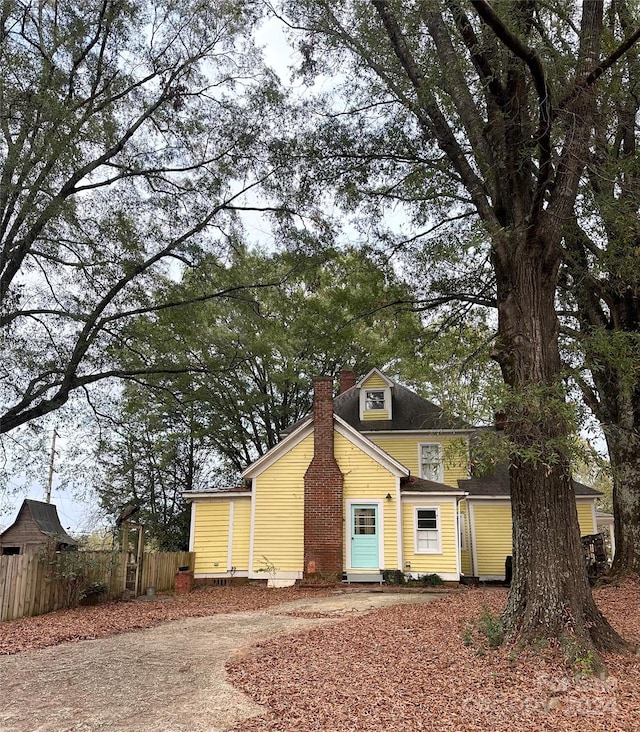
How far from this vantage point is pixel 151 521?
25219 millimetres

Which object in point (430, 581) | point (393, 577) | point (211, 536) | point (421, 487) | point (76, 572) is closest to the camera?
point (76, 572)

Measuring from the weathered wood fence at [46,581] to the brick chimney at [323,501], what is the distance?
15.1 feet

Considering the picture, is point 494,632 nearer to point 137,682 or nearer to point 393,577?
point 137,682

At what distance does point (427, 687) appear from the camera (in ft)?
16.4

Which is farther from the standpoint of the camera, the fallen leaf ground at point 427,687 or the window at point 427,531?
the window at point 427,531

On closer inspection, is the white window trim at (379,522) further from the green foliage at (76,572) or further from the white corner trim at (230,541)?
the green foliage at (76,572)

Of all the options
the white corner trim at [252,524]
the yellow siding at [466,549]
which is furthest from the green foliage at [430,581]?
the white corner trim at [252,524]

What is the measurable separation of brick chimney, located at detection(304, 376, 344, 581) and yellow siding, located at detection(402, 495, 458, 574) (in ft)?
6.43

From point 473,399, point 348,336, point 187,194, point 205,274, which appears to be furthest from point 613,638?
point 348,336

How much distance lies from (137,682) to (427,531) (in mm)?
11724

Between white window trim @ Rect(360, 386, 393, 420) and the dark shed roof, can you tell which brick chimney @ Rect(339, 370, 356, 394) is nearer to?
white window trim @ Rect(360, 386, 393, 420)

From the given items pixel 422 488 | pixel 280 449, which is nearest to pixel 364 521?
pixel 422 488

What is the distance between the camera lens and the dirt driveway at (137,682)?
4434mm

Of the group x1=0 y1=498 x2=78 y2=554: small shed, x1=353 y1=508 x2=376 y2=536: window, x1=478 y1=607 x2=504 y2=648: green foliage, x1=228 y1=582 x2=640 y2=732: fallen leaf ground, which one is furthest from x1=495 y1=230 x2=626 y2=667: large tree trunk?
x1=0 y1=498 x2=78 y2=554: small shed
